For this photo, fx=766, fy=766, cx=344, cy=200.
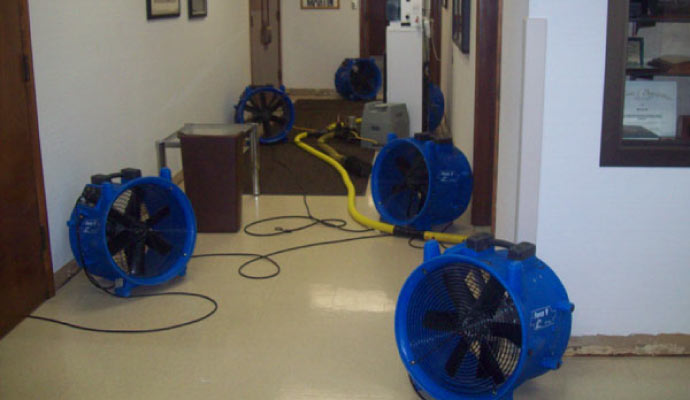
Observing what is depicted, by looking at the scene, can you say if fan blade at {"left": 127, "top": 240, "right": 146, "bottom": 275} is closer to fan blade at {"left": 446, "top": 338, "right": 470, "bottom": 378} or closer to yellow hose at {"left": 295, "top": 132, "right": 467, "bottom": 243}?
yellow hose at {"left": 295, "top": 132, "right": 467, "bottom": 243}

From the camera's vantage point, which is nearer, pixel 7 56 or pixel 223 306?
pixel 7 56

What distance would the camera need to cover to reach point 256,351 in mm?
3307

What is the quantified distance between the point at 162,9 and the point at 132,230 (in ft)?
7.87

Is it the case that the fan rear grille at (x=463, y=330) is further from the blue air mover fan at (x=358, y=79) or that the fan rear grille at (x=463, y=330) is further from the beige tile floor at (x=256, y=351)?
the blue air mover fan at (x=358, y=79)

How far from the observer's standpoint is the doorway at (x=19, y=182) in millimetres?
3479

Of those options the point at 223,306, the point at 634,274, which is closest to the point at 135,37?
the point at 223,306

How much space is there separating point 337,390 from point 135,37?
314cm

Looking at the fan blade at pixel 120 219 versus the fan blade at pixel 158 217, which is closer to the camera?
the fan blade at pixel 120 219

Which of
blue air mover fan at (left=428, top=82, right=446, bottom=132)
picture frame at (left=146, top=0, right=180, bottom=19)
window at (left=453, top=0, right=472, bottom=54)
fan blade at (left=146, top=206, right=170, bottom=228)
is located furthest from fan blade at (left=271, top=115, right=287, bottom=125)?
fan blade at (left=146, top=206, right=170, bottom=228)

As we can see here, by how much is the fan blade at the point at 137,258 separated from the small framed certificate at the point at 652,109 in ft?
7.88

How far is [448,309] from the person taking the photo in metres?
2.82

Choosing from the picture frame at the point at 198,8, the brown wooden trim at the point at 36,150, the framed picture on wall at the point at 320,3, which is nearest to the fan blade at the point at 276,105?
the picture frame at the point at 198,8

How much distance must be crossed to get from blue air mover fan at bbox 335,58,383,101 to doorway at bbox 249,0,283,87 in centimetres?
91

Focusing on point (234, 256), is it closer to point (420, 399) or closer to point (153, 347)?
point (153, 347)
